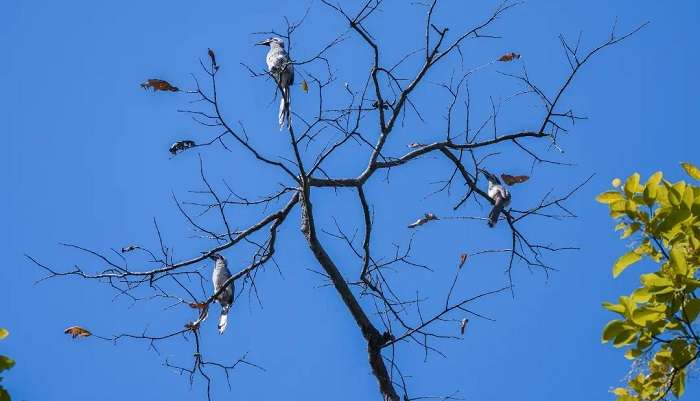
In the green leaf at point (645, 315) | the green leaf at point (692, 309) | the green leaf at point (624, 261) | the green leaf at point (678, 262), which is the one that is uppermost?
the green leaf at point (624, 261)

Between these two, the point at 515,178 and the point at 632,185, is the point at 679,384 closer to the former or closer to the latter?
the point at 632,185

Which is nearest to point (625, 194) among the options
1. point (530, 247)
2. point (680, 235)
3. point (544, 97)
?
point (680, 235)

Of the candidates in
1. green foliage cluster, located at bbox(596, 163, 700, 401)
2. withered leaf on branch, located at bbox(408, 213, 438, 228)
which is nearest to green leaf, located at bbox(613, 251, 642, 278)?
green foliage cluster, located at bbox(596, 163, 700, 401)

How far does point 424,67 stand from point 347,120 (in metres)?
0.40

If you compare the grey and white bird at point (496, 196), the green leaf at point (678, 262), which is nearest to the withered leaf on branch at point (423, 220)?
the grey and white bird at point (496, 196)

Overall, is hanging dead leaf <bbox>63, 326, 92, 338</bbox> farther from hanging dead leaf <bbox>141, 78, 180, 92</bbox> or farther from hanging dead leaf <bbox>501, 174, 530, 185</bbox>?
hanging dead leaf <bbox>501, 174, 530, 185</bbox>

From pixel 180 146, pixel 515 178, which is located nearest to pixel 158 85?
pixel 180 146

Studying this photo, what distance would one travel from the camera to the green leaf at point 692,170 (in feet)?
7.01

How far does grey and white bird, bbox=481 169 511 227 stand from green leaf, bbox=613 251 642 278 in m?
1.73

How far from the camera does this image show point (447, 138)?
367 cm

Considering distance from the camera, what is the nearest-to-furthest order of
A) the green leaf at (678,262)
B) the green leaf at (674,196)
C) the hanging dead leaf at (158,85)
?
the green leaf at (678,262), the green leaf at (674,196), the hanging dead leaf at (158,85)

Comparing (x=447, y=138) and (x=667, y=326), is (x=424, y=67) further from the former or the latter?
(x=667, y=326)

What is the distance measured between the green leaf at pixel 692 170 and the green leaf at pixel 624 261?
276mm

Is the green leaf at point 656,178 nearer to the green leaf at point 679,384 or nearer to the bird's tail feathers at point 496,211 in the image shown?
the green leaf at point 679,384
